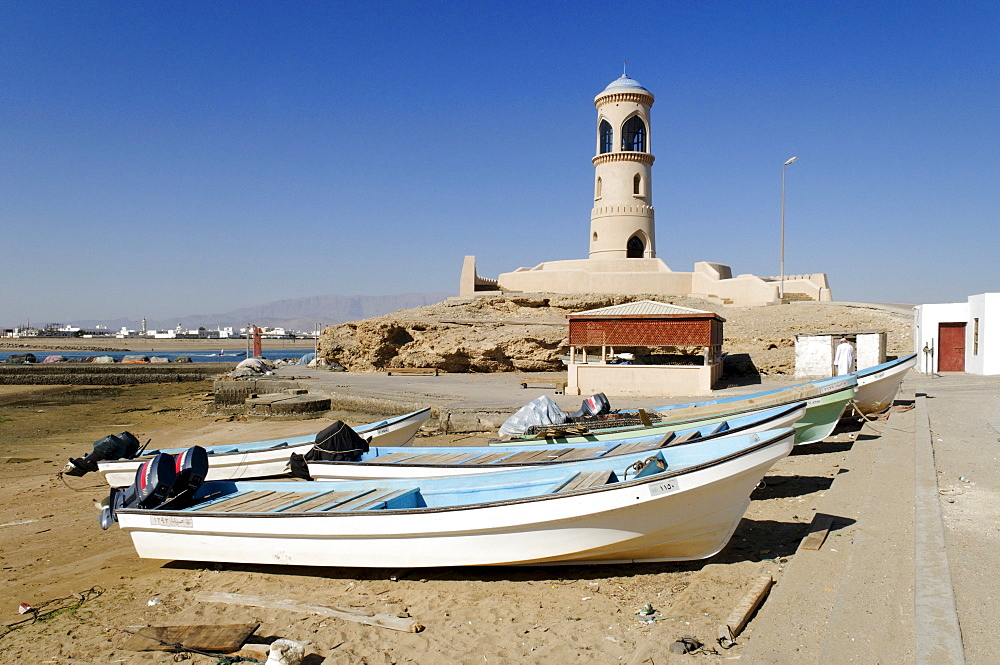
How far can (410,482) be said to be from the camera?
7605 mm

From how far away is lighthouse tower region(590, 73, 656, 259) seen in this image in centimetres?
3731

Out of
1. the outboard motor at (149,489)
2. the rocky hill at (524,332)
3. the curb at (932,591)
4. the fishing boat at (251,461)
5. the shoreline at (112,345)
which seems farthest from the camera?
the shoreline at (112,345)

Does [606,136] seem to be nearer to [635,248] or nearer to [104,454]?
[635,248]

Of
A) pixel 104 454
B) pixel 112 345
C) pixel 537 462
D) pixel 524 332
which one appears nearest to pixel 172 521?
pixel 537 462

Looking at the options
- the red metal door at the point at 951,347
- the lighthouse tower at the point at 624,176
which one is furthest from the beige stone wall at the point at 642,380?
the lighthouse tower at the point at 624,176

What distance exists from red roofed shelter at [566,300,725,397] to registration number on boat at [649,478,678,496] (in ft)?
42.1

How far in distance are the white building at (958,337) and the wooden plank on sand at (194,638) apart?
2096cm

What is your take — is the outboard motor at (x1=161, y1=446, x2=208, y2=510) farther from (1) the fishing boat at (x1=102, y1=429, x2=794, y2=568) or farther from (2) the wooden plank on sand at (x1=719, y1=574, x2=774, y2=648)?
(2) the wooden plank on sand at (x1=719, y1=574, x2=774, y2=648)

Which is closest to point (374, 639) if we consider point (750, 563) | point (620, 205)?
point (750, 563)

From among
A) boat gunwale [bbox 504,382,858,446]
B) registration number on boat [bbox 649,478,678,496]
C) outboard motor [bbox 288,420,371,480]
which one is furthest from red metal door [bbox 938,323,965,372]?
outboard motor [bbox 288,420,371,480]

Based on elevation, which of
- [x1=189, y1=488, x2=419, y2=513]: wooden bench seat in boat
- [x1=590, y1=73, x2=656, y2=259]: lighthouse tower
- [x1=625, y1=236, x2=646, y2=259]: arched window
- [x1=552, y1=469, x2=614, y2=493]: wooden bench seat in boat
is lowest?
[x1=189, y1=488, x2=419, y2=513]: wooden bench seat in boat

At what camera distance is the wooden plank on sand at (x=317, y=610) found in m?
5.53

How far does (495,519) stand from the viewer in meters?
5.99

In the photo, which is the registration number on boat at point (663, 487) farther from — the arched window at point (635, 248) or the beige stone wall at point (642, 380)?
the arched window at point (635, 248)
